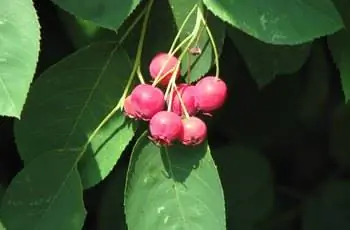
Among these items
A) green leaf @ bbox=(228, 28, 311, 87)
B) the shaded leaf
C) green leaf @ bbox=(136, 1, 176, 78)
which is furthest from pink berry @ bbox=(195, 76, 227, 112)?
the shaded leaf

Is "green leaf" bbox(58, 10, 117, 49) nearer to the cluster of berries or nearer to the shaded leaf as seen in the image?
the cluster of berries

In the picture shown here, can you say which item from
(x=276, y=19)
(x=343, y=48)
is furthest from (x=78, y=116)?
(x=343, y=48)

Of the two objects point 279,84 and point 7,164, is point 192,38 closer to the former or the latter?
point 7,164

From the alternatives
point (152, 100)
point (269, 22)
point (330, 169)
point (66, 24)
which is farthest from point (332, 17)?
point (330, 169)

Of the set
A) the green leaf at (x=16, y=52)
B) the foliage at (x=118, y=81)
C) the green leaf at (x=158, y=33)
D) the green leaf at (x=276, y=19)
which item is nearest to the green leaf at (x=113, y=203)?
the foliage at (x=118, y=81)

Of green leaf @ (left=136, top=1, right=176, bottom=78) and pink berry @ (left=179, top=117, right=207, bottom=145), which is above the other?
green leaf @ (left=136, top=1, right=176, bottom=78)

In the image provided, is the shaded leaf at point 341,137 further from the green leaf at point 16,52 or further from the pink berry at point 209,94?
the green leaf at point 16,52

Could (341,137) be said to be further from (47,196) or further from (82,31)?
(47,196)
